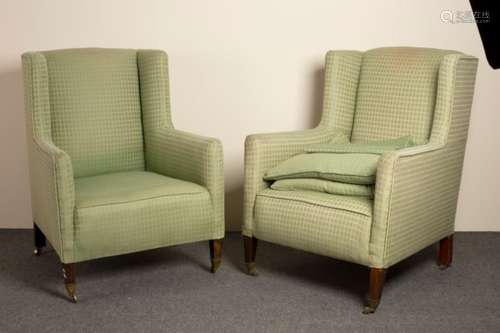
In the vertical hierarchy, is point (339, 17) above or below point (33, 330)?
above

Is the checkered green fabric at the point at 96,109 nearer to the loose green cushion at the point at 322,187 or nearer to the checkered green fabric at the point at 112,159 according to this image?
the checkered green fabric at the point at 112,159

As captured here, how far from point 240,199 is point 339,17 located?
1.02 m

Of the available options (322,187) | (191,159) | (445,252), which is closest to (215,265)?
(191,159)

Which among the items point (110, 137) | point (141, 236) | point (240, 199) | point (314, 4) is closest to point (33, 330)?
point (141, 236)

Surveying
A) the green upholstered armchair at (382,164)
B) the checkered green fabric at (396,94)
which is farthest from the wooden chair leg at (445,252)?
the checkered green fabric at (396,94)

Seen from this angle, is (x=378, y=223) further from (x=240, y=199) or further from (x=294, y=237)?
(x=240, y=199)

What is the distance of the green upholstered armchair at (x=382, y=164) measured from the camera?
2.23 m

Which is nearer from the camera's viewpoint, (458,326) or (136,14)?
(458,326)

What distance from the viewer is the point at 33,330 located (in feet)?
6.94

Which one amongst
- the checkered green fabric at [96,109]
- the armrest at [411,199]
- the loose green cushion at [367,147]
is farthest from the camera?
the checkered green fabric at [96,109]

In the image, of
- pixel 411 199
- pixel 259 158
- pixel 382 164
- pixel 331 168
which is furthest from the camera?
pixel 259 158

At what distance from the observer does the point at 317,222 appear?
234 centimetres

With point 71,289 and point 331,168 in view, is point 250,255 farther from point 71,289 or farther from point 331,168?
point 71,289

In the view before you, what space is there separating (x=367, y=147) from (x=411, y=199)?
285 mm
